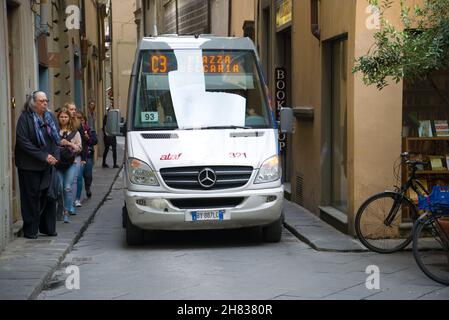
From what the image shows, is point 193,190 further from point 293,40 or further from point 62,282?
point 293,40

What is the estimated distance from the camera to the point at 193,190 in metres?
9.38

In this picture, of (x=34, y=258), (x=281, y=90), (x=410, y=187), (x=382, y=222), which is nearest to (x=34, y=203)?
(x=34, y=258)

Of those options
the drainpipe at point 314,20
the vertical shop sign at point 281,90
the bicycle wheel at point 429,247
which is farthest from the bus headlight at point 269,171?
the vertical shop sign at point 281,90

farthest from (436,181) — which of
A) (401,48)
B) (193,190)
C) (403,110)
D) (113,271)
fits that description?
(113,271)

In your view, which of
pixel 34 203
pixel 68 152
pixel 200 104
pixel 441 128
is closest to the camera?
pixel 34 203

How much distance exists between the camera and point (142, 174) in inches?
372

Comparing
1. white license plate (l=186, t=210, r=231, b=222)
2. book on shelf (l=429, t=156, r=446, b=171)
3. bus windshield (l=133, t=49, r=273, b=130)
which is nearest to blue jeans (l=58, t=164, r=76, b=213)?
bus windshield (l=133, t=49, r=273, b=130)

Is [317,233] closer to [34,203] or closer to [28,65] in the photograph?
[34,203]

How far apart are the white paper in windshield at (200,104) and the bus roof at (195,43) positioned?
249mm

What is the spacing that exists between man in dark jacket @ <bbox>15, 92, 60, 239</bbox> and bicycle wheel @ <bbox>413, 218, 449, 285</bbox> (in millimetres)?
4634

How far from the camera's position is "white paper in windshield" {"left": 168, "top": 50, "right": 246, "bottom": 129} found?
9.97m

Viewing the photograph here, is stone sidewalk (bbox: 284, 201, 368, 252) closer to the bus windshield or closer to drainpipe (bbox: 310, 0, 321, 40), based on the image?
the bus windshield

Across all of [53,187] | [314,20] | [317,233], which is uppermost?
[314,20]

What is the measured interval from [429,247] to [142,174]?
11.6 feet
